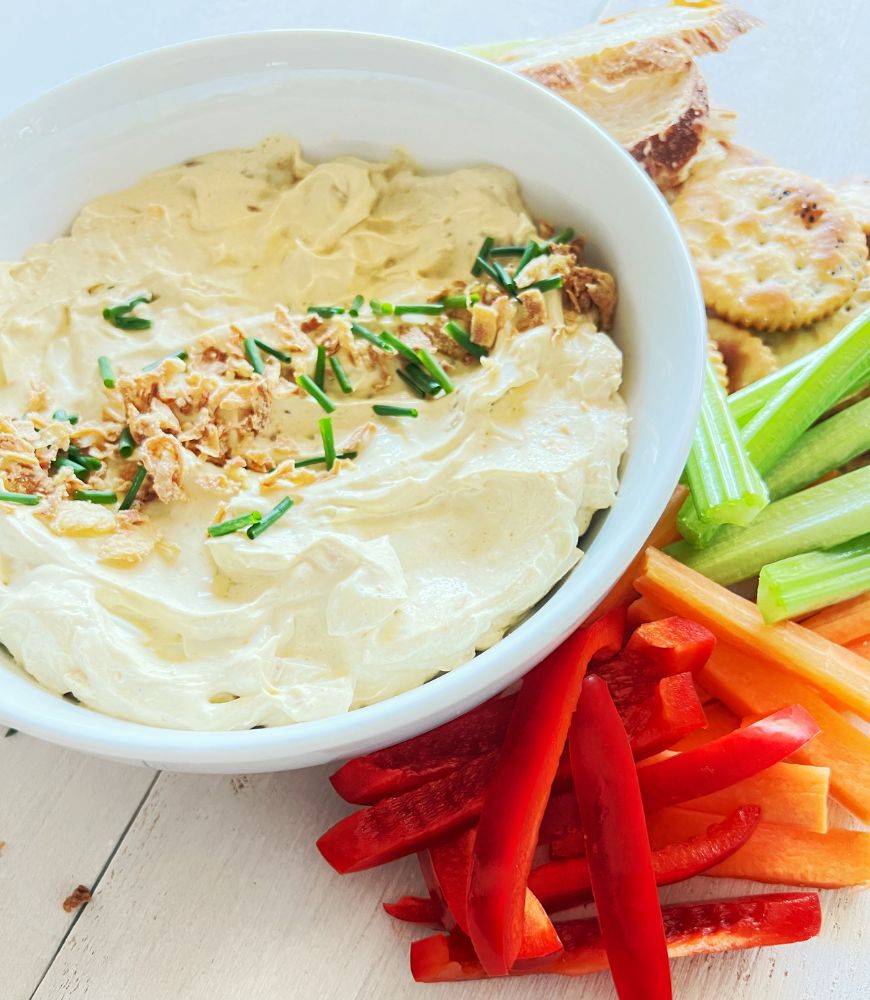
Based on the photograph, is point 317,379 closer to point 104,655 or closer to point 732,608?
point 104,655

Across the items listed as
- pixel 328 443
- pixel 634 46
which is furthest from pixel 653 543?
pixel 634 46

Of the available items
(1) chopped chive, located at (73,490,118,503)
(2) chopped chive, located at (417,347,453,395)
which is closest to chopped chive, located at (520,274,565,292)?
(2) chopped chive, located at (417,347,453,395)

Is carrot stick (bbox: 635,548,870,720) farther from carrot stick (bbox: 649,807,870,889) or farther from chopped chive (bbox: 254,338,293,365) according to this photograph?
chopped chive (bbox: 254,338,293,365)

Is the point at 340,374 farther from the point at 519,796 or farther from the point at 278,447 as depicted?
the point at 519,796

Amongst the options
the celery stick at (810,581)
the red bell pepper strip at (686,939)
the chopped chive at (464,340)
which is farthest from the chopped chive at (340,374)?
the red bell pepper strip at (686,939)

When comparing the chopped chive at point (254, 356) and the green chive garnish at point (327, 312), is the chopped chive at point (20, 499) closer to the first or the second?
the chopped chive at point (254, 356)
